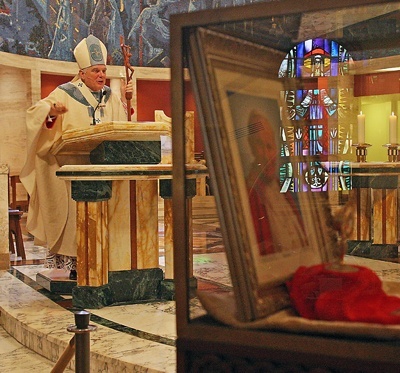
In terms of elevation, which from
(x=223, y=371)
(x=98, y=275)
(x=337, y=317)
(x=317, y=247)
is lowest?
(x=98, y=275)

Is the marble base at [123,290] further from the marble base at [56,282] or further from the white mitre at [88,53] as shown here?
the white mitre at [88,53]

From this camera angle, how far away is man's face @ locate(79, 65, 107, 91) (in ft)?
19.7

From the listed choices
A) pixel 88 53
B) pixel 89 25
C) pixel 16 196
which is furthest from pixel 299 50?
pixel 89 25

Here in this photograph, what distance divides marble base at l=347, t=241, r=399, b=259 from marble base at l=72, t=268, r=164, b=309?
3.79 metres

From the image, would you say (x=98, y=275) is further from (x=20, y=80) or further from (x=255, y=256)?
(x=20, y=80)

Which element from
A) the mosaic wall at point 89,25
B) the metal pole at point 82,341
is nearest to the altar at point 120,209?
the metal pole at point 82,341

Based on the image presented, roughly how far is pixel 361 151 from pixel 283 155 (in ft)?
0.43

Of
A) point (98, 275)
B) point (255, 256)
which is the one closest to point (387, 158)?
point (255, 256)

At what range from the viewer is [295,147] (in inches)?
50.8

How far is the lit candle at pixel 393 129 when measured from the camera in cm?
120

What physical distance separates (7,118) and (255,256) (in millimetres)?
16232

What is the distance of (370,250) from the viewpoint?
4.18 ft

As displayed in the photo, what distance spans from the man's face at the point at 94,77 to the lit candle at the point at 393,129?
16.2 ft

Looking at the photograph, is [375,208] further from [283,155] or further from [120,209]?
[120,209]
